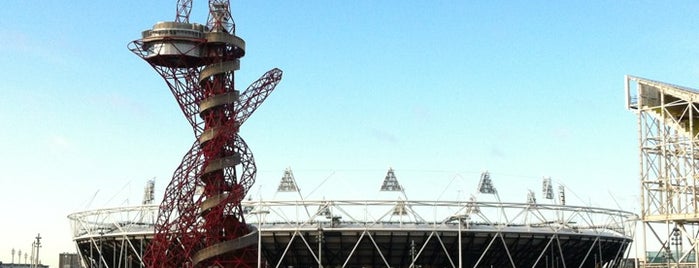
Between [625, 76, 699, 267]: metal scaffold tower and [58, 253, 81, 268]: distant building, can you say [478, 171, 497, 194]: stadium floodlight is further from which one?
[58, 253, 81, 268]: distant building

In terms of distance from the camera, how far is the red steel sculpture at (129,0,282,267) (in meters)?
68.2

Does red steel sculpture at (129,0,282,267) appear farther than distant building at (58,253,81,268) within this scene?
No

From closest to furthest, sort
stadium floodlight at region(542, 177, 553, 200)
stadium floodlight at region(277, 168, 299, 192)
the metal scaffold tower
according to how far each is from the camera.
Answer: the metal scaffold tower → stadium floodlight at region(277, 168, 299, 192) → stadium floodlight at region(542, 177, 553, 200)

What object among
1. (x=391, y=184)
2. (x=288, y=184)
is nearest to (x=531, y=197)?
(x=391, y=184)

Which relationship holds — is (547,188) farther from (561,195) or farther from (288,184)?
(288,184)

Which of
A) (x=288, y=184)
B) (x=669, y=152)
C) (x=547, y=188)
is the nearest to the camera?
(x=669, y=152)

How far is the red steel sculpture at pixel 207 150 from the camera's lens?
6819 cm

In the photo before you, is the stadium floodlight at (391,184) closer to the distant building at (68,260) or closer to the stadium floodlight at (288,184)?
the stadium floodlight at (288,184)

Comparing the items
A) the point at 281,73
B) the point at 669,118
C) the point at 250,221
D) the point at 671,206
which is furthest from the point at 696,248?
the point at 250,221

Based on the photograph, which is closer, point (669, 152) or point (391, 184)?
point (669, 152)

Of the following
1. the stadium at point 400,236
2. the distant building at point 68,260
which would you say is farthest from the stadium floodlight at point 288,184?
the distant building at point 68,260

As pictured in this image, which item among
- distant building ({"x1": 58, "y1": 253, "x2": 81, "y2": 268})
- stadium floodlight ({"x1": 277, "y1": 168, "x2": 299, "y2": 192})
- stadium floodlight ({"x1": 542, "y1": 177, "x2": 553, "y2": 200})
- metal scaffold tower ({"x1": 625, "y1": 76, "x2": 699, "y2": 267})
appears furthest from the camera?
distant building ({"x1": 58, "y1": 253, "x2": 81, "y2": 268})

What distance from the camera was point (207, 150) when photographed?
68250 mm

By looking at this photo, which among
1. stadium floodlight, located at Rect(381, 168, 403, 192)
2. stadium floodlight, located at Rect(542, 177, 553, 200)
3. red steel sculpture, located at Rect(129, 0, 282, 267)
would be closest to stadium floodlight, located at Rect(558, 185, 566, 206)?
stadium floodlight, located at Rect(542, 177, 553, 200)
